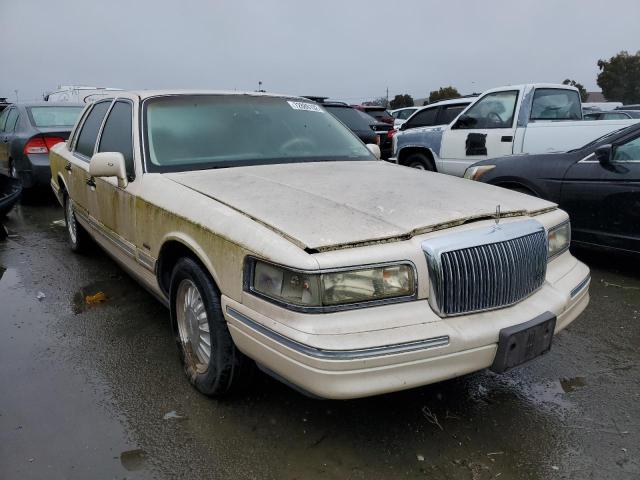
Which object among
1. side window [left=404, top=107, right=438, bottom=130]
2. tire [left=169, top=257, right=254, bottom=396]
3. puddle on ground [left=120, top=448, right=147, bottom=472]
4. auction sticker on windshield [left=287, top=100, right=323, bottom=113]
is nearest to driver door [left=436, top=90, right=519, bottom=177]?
side window [left=404, top=107, right=438, bottom=130]

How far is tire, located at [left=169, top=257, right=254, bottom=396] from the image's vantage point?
→ 2.50 meters

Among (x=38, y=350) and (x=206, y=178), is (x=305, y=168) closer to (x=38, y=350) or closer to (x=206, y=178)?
(x=206, y=178)

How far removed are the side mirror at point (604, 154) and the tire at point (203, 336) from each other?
3691mm

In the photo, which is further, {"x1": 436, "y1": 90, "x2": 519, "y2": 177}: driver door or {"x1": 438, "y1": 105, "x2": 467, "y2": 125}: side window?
{"x1": 438, "y1": 105, "x2": 467, "y2": 125}: side window

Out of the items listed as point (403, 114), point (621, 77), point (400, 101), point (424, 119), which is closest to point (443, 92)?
point (400, 101)

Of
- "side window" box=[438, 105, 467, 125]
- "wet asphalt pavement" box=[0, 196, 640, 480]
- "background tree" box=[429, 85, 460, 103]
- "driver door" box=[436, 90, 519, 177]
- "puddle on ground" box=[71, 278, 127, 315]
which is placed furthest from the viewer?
"background tree" box=[429, 85, 460, 103]

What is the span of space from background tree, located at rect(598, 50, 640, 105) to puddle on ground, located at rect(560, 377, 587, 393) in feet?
176

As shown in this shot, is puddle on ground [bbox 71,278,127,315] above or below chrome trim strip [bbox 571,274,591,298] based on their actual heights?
below

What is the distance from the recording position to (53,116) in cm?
837

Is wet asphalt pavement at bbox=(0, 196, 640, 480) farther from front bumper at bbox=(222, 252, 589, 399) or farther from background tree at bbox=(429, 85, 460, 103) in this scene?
background tree at bbox=(429, 85, 460, 103)

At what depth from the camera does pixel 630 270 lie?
489cm

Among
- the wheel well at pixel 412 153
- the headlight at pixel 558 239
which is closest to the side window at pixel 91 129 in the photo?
the headlight at pixel 558 239

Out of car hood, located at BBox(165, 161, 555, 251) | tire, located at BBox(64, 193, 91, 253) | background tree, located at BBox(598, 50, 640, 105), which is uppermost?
background tree, located at BBox(598, 50, 640, 105)

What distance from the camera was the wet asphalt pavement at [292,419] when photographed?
7.46 feet
